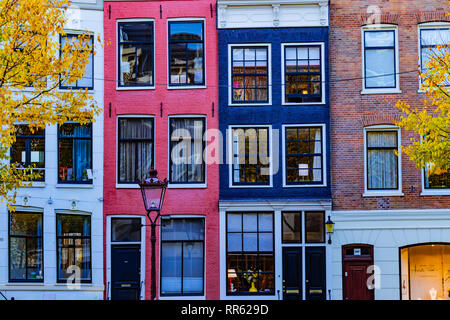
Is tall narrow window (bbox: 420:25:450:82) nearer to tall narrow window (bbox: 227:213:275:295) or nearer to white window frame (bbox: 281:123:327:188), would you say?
white window frame (bbox: 281:123:327:188)

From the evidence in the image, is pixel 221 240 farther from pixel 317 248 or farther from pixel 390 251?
pixel 390 251

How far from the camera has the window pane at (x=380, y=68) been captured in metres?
18.9

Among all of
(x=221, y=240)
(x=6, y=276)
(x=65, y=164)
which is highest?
(x=65, y=164)

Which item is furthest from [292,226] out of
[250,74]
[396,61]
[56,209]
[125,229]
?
[56,209]

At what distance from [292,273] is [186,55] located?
8.04 metres

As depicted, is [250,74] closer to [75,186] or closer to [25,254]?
[75,186]

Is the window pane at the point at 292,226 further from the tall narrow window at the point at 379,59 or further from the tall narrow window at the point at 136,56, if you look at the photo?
the tall narrow window at the point at 136,56

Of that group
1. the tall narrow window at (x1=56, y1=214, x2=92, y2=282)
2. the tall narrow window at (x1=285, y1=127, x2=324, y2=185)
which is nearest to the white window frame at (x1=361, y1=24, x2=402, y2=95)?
the tall narrow window at (x1=285, y1=127, x2=324, y2=185)

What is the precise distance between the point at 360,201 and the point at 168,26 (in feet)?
28.2

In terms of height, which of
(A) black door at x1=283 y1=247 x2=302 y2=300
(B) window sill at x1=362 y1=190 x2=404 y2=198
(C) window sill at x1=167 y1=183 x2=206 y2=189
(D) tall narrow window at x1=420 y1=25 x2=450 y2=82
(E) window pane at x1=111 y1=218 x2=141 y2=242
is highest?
(D) tall narrow window at x1=420 y1=25 x2=450 y2=82

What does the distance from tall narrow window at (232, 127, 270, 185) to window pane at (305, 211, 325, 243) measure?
1797mm

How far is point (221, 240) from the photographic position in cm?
1862

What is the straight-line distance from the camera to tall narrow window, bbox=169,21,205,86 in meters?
19.3
